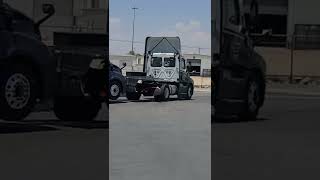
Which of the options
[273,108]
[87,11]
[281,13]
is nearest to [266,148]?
[273,108]

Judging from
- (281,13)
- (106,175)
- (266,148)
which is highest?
(281,13)

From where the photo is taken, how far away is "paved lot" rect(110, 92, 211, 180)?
2.28m

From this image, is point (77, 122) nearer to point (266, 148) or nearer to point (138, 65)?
point (138, 65)

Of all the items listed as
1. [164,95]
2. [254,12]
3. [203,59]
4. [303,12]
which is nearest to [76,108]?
[164,95]

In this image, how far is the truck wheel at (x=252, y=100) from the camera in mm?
2590

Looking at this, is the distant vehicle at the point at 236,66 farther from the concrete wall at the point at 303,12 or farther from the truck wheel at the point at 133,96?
the truck wheel at the point at 133,96

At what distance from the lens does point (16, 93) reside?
256 centimetres

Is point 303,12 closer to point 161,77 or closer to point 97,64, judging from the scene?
point 161,77

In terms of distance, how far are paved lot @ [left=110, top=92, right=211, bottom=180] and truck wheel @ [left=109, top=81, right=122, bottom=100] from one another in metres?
0.04

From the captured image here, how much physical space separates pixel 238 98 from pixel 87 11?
0.93 m

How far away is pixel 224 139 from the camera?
8.41 ft

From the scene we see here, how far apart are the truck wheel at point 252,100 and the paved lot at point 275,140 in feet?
0.12

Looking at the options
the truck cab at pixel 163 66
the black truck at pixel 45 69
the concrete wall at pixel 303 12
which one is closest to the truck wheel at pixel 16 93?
the black truck at pixel 45 69

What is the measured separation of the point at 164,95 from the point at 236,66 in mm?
465
